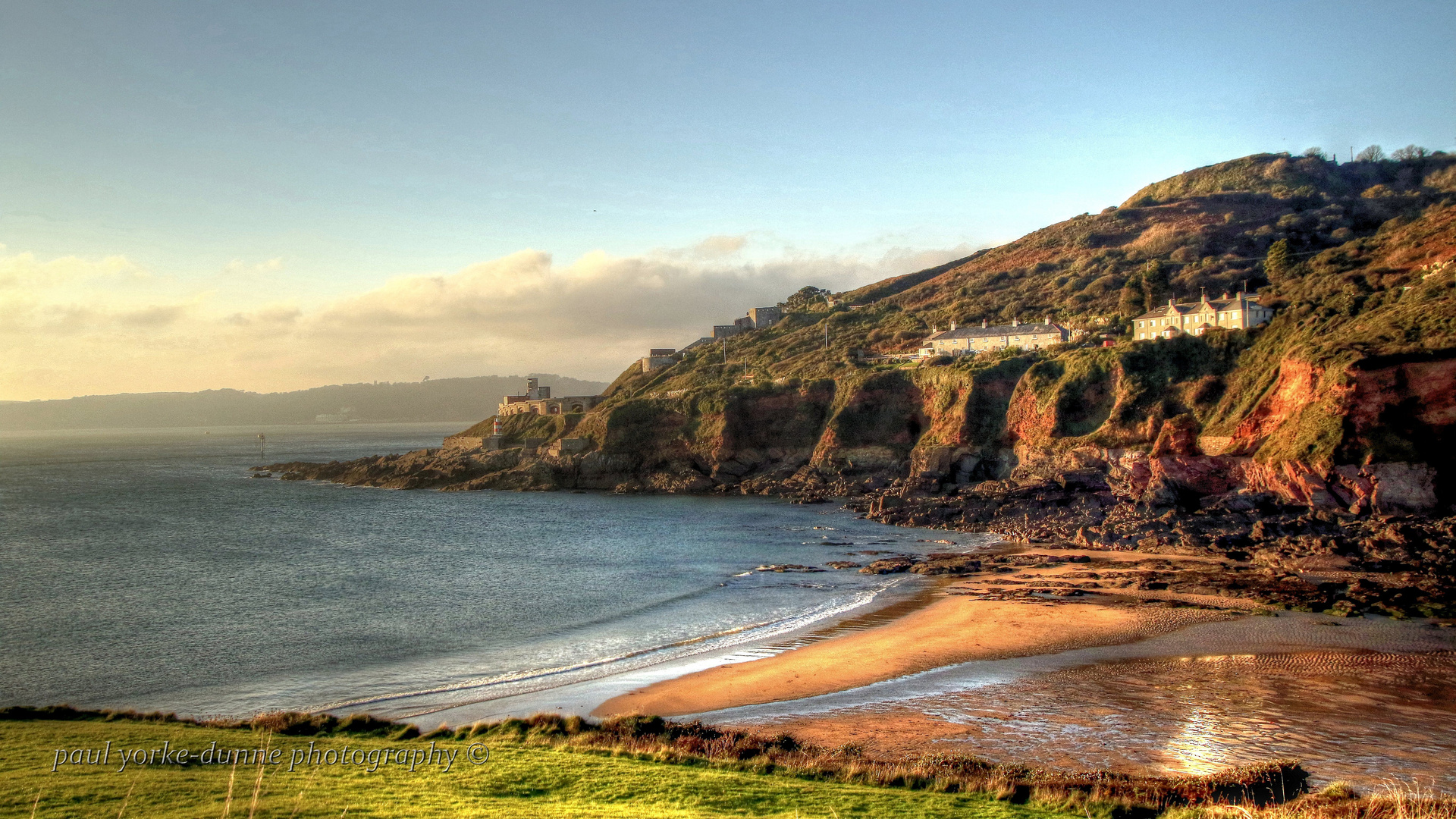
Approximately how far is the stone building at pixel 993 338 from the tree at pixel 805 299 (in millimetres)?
60973

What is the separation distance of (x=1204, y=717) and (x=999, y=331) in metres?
71.2

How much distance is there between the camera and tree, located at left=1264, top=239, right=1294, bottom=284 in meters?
82.1

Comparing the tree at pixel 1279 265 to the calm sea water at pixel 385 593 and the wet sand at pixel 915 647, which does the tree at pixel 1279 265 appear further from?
the wet sand at pixel 915 647

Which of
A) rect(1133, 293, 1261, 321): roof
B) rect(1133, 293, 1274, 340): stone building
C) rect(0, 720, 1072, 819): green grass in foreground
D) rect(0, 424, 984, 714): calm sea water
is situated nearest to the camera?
rect(0, 720, 1072, 819): green grass in foreground

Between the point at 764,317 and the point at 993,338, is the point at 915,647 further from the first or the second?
the point at 764,317

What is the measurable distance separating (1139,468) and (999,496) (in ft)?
30.9

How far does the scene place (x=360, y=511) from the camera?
71000 millimetres

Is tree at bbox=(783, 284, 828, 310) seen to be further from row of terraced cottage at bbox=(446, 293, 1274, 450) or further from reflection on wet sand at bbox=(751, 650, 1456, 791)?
reflection on wet sand at bbox=(751, 650, 1456, 791)

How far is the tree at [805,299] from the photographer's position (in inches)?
6097

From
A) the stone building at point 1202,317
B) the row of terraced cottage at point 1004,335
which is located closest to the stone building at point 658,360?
the row of terraced cottage at point 1004,335

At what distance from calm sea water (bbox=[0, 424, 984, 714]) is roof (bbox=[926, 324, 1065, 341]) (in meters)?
32.5

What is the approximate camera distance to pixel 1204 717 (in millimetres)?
19734

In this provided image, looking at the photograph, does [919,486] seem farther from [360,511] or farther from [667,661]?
[360,511]

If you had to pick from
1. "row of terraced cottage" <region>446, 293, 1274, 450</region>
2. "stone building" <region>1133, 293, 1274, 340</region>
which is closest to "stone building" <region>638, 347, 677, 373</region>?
"row of terraced cottage" <region>446, 293, 1274, 450</region>
